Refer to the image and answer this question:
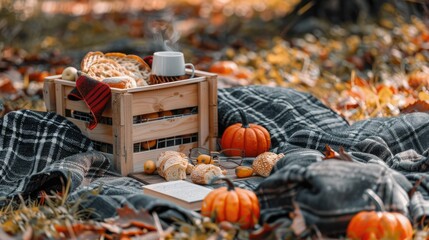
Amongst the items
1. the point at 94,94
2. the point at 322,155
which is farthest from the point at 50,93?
the point at 322,155

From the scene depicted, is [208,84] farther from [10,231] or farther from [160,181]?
[10,231]

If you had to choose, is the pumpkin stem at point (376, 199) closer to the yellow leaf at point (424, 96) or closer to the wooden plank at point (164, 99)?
the wooden plank at point (164, 99)

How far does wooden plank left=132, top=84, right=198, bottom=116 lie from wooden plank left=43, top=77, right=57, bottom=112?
61cm

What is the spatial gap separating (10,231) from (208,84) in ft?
5.78

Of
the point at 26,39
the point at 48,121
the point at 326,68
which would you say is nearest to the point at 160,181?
the point at 48,121

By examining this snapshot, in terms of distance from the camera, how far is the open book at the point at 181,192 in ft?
11.5

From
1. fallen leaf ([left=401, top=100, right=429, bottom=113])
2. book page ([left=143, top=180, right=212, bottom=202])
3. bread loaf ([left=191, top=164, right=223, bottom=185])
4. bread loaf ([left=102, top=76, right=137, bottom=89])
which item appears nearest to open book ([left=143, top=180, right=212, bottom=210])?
book page ([left=143, top=180, right=212, bottom=202])

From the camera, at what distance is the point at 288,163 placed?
367 cm

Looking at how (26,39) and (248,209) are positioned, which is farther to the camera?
(26,39)

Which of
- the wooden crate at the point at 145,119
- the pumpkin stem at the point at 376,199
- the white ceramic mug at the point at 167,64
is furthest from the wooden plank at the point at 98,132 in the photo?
the pumpkin stem at the point at 376,199

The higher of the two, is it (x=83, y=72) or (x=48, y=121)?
(x=83, y=72)

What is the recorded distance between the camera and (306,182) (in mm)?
3217

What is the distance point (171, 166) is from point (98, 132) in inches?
20.7

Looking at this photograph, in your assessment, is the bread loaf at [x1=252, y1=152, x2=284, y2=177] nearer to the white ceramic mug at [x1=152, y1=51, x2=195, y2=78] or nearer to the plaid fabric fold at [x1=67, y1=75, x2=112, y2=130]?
the white ceramic mug at [x1=152, y1=51, x2=195, y2=78]
